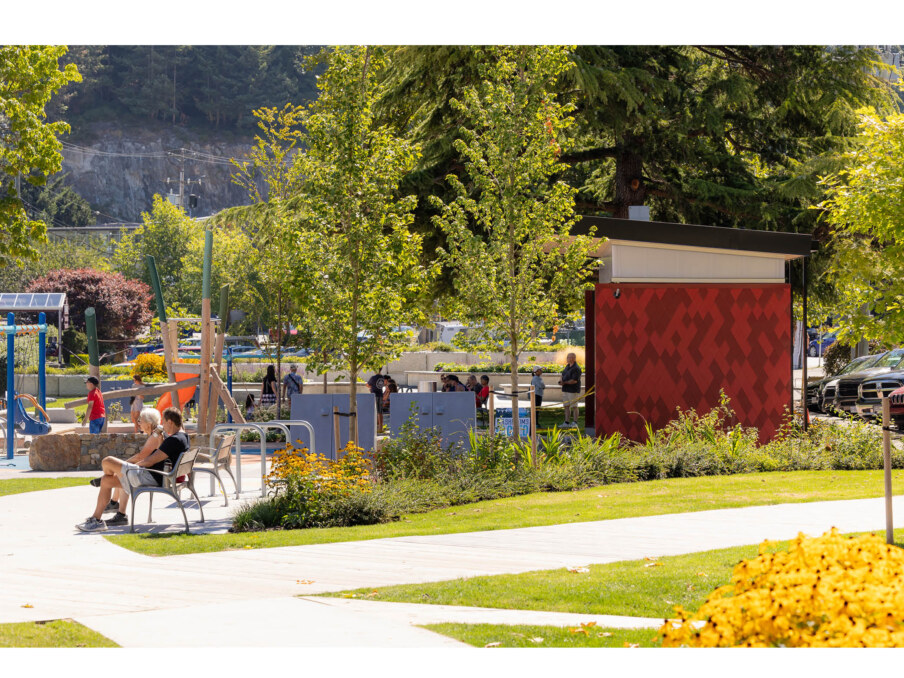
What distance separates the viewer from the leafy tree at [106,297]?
5281cm

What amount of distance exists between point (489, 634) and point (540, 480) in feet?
22.9

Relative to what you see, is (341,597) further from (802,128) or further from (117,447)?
(802,128)

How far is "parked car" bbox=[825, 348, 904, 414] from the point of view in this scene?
23594 mm

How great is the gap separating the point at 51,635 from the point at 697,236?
12.6 m

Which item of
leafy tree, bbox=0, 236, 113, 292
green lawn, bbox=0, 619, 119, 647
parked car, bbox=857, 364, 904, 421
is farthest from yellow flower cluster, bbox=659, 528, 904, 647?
leafy tree, bbox=0, 236, 113, 292

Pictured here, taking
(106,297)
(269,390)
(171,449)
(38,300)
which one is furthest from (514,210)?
(106,297)

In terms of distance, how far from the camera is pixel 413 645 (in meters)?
5.48

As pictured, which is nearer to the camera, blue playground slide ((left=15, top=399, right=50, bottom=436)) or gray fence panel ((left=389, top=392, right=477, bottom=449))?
gray fence panel ((left=389, top=392, right=477, bottom=449))

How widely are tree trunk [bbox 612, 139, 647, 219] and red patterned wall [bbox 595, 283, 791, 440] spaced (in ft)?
28.0

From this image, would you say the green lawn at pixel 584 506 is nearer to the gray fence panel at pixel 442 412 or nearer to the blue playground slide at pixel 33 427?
the gray fence panel at pixel 442 412

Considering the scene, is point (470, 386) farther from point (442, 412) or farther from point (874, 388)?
point (874, 388)

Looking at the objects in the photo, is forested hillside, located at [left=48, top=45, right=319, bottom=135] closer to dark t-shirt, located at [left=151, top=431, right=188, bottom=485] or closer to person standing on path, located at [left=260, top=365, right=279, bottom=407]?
person standing on path, located at [left=260, top=365, right=279, bottom=407]

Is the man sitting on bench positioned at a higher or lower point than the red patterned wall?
lower

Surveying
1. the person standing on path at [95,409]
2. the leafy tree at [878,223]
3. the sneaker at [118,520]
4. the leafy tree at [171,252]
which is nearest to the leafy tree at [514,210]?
the leafy tree at [878,223]
